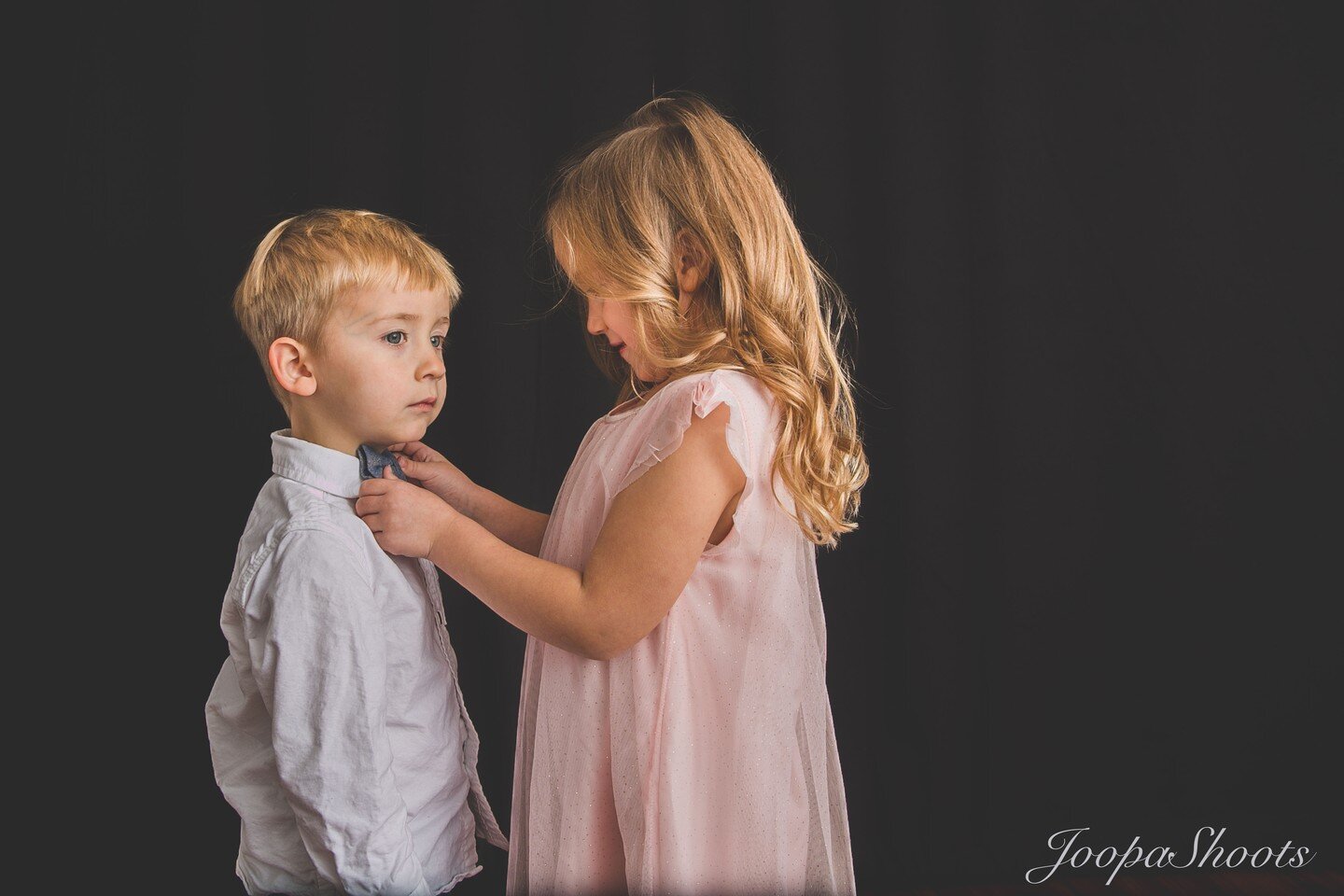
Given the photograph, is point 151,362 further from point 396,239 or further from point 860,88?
point 860,88

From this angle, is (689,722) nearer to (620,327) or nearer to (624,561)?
(624,561)

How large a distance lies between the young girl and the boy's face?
0.08 m

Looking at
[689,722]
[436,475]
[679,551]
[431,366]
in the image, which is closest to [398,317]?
[431,366]

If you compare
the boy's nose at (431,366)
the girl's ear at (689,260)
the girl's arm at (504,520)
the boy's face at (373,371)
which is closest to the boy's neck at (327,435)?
the boy's face at (373,371)

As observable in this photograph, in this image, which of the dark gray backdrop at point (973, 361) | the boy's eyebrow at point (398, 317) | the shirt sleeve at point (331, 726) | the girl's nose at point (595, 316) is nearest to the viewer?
the shirt sleeve at point (331, 726)

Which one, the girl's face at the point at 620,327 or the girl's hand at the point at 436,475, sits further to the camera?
the girl's hand at the point at 436,475

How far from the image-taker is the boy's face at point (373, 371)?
Result: 3.51 ft

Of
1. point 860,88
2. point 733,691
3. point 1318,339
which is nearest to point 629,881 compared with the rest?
point 733,691

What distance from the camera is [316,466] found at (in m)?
1.07

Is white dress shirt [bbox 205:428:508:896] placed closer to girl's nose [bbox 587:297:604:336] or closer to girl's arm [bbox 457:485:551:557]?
girl's arm [bbox 457:485:551:557]

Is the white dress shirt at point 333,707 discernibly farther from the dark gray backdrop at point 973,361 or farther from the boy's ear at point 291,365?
the dark gray backdrop at point 973,361

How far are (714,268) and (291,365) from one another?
0.48 m

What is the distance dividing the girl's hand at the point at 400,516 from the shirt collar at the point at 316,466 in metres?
0.02

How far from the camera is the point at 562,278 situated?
1.66 meters
